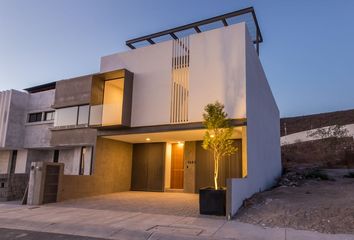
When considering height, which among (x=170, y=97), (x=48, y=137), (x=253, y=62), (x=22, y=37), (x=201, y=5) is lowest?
(x=48, y=137)

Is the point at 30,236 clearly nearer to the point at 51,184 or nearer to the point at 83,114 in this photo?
the point at 51,184

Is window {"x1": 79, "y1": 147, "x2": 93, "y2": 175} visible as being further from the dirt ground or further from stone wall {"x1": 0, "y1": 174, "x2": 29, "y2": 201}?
the dirt ground

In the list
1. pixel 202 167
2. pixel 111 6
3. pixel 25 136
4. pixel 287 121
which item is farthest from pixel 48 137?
pixel 287 121

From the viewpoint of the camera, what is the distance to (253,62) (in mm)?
12250

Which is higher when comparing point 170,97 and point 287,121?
point 287,121

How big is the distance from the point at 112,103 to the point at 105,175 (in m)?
3.87

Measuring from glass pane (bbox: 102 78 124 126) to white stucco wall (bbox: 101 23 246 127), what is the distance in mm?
751

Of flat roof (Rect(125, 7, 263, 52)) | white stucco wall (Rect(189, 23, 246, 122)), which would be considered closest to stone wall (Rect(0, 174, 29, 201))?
white stucco wall (Rect(189, 23, 246, 122))

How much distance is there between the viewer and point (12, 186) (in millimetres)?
12109

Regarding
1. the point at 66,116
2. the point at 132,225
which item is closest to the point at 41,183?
the point at 66,116

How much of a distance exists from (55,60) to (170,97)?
13489mm

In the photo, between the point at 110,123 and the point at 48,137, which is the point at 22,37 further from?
the point at 110,123

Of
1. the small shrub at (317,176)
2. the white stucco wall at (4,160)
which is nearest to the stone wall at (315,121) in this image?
the small shrub at (317,176)

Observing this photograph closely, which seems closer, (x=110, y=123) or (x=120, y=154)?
(x=110, y=123)
